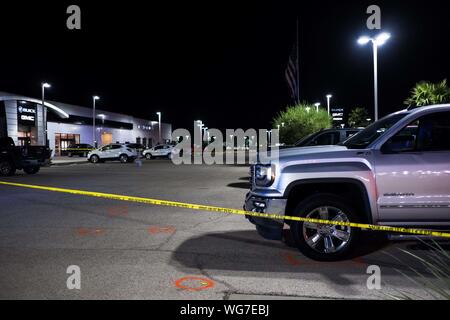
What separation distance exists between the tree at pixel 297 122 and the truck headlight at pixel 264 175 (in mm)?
24772

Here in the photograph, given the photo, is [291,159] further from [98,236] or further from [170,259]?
[98,236]

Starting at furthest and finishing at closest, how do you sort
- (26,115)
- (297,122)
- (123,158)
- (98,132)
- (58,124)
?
1. (98,132)
2. (58,124)
3. (26,115)
4. (123,158)
5. (297,122)

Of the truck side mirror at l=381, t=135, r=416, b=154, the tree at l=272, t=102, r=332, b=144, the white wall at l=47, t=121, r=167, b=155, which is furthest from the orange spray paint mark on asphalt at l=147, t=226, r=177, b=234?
the white wall at l=47, t=121, r=167, b=155

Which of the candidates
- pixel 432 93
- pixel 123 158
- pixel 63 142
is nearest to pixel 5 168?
pixel 123 158

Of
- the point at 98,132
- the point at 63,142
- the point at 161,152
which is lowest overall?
the point at 161,152

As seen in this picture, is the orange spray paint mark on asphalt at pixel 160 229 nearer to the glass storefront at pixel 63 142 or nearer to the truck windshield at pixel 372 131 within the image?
the truck windshield at pixel 372 131

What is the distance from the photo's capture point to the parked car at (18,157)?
1989cm

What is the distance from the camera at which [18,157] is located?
20.0 metres

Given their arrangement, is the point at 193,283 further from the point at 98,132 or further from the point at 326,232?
the point at 98,132

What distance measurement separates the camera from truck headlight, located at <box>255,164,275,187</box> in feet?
19.0

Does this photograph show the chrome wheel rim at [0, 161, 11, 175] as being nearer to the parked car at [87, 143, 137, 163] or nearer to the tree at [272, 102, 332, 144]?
the parked car at [87, 143, 137, 163]

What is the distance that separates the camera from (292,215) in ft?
19.0

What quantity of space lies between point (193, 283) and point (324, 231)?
188 cm

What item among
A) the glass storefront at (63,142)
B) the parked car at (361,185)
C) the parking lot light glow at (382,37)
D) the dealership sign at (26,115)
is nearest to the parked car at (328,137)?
the parked car at (361,185)
